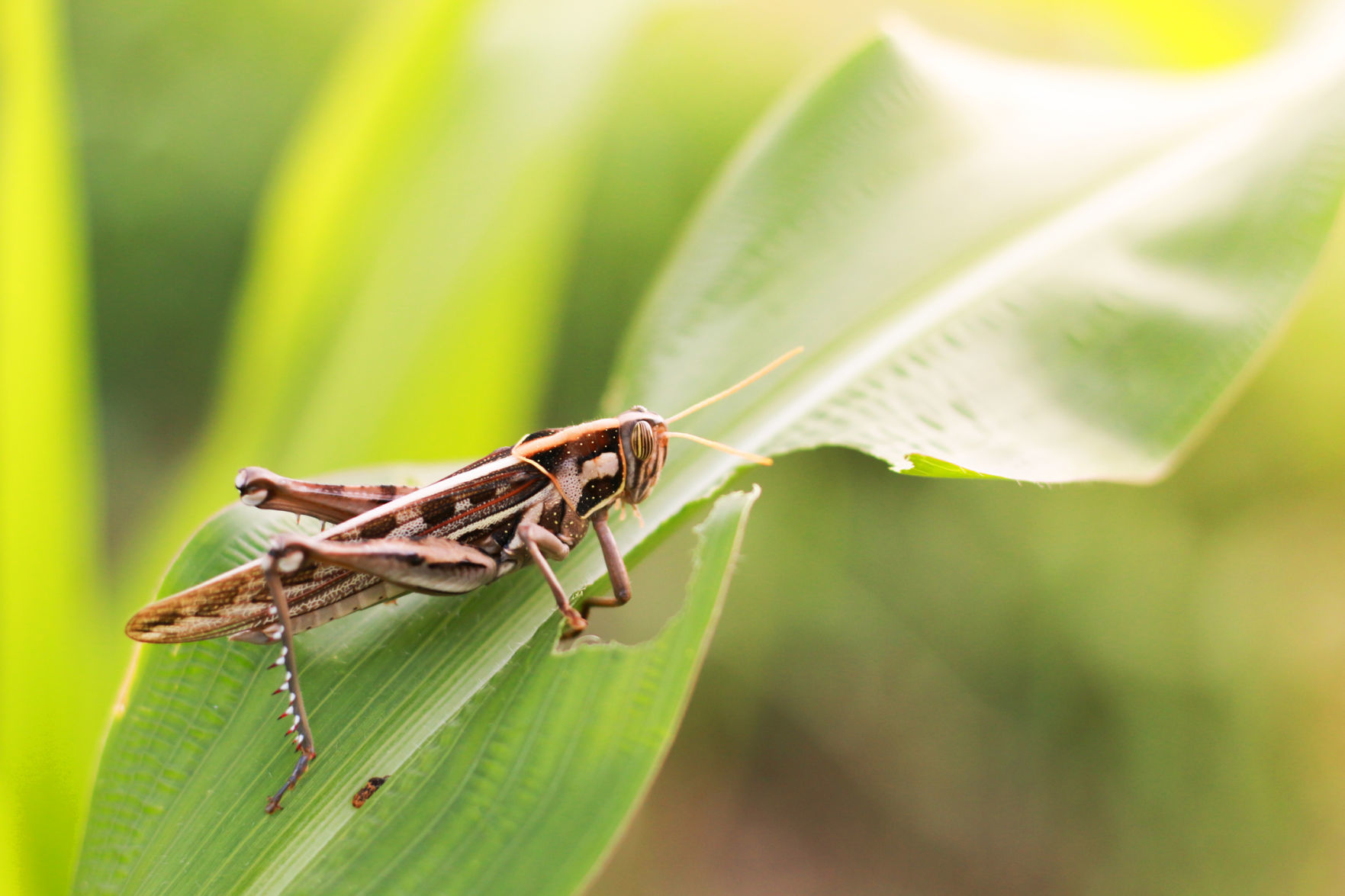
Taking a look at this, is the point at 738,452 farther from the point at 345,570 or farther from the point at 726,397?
the point at 345,570

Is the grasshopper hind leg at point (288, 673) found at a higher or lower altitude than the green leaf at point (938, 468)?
higher

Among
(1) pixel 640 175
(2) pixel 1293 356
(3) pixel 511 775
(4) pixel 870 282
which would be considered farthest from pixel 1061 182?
(1) pixel 640 175

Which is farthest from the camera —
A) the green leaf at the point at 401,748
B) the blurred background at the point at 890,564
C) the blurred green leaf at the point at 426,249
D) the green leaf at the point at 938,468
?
the blurred background at the point at 890,564

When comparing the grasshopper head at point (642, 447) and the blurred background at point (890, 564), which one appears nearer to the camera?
the grasshopper head at point (642, 447)

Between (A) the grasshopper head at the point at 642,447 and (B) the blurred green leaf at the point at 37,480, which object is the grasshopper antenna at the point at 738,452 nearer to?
(A) the grasshopper head at the point at 642,447

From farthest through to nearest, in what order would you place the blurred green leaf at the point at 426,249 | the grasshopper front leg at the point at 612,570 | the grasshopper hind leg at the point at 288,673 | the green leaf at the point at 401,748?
the blurred green leaf at the point at 426,249 → the grasshopper front leg at the point at 612,570 → the grasshopper hind leg at the point at 288,673 → the green leaf at the point at 401,748

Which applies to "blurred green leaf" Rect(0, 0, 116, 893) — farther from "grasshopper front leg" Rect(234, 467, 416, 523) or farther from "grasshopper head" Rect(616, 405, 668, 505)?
"grasshopper head" Rect(616, 405, 668, 505)

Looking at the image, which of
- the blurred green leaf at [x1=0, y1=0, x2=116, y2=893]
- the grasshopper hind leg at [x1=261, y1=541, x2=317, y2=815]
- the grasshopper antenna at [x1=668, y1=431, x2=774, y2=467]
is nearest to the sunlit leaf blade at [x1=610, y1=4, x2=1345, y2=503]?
the grasshopper antenna at [x1=668, y1=431, x2=774, y2=467]

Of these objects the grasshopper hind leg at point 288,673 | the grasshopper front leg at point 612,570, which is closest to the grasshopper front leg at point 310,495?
the grasshopper hind leg at point 288,673
